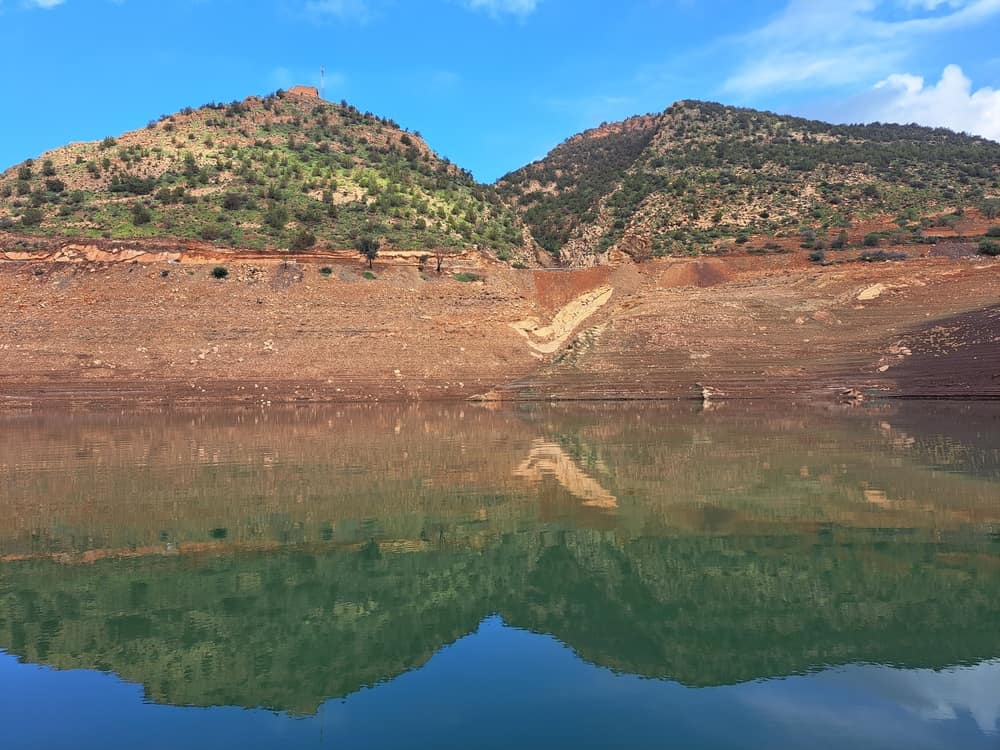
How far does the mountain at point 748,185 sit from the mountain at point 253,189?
8504 millimetres

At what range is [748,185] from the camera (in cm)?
5794

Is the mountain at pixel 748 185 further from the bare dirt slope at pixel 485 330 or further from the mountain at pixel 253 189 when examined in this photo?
the bare dirt slope at pixel 485 330

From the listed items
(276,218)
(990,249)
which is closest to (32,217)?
(276,218)

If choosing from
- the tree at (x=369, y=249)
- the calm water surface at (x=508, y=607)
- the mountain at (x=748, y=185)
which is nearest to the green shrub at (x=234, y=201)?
the tree at (x=369, y=249)

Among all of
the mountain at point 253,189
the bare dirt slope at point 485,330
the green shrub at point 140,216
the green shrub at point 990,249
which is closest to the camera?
the bare dirt slope at point 485,330

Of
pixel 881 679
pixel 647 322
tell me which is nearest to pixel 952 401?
pixel 647 322

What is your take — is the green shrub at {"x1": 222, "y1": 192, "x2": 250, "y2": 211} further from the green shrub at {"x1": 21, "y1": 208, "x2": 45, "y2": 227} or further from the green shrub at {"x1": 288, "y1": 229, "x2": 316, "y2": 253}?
the green shrub at {"x1": 21, "y1": 208, "x2": 45, "y2": 227}

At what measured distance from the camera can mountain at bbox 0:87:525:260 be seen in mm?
45594

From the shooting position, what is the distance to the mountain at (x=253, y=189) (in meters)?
45.6

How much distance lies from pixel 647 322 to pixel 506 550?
103 feet

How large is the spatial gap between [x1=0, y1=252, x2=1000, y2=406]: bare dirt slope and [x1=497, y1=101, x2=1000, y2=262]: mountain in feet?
32.5

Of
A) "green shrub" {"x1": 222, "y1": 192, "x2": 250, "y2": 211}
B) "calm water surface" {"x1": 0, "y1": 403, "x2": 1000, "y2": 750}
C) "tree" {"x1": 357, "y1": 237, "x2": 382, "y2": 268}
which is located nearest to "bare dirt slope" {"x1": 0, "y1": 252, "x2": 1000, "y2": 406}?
"tree" {"x1": 357, "y1": 237, "x2": 382, "y2": 268}

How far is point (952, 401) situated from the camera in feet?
91.3

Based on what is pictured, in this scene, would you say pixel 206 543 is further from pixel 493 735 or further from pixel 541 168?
pixel 541 168
